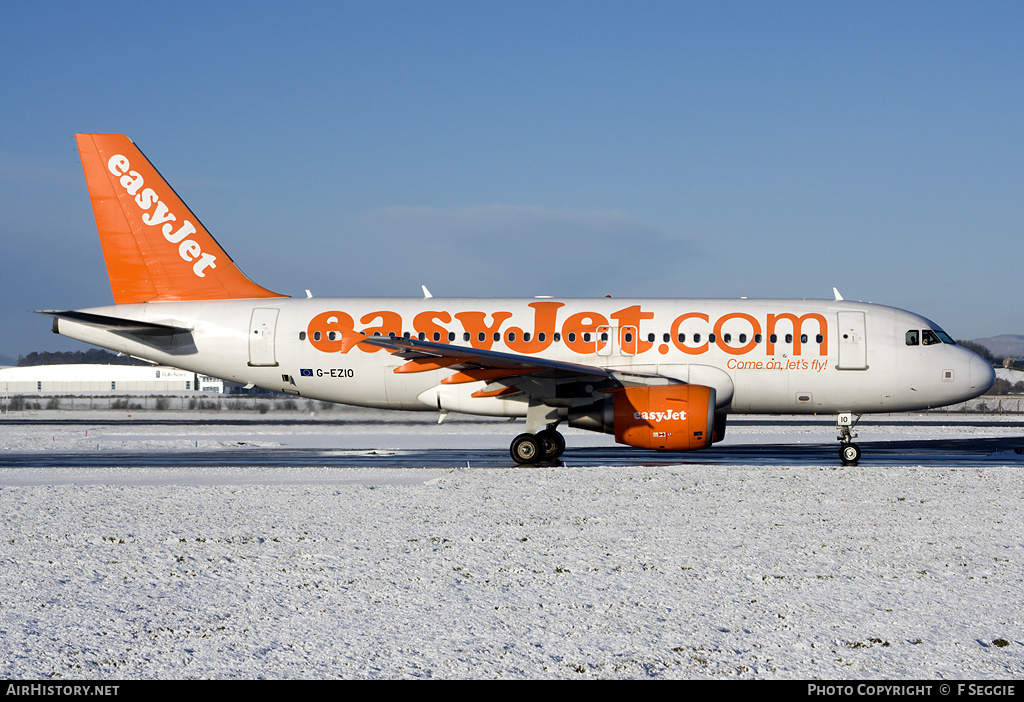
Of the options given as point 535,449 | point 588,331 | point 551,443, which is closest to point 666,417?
point 551,443

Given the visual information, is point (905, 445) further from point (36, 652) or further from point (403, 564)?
point (36, 652)

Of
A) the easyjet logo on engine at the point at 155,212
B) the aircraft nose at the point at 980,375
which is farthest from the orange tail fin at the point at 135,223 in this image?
the aircraft nose at the point at 980,375

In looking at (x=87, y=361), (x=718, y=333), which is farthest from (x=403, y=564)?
(x=87, y=361)

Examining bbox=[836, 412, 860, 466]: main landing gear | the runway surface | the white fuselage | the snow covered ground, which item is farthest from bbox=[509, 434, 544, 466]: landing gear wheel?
bbox=[836, 412, 860, 466]: main landing gear

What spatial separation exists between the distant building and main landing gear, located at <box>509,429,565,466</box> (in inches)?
2915

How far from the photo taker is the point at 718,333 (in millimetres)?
20531

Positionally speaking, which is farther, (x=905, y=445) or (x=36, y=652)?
(x=905, y=445)

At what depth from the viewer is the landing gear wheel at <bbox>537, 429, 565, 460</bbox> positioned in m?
19.4

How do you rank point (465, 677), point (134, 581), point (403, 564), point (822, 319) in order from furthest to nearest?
point (822, 319) < point (403, 564) < point (134, 581) < point (465, 677)

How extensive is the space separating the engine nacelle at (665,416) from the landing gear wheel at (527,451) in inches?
72.6

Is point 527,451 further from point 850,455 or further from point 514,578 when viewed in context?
point 514,578

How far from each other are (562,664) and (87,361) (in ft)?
356

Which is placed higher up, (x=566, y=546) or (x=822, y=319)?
(x=822, y=319)

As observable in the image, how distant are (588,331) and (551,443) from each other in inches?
116
